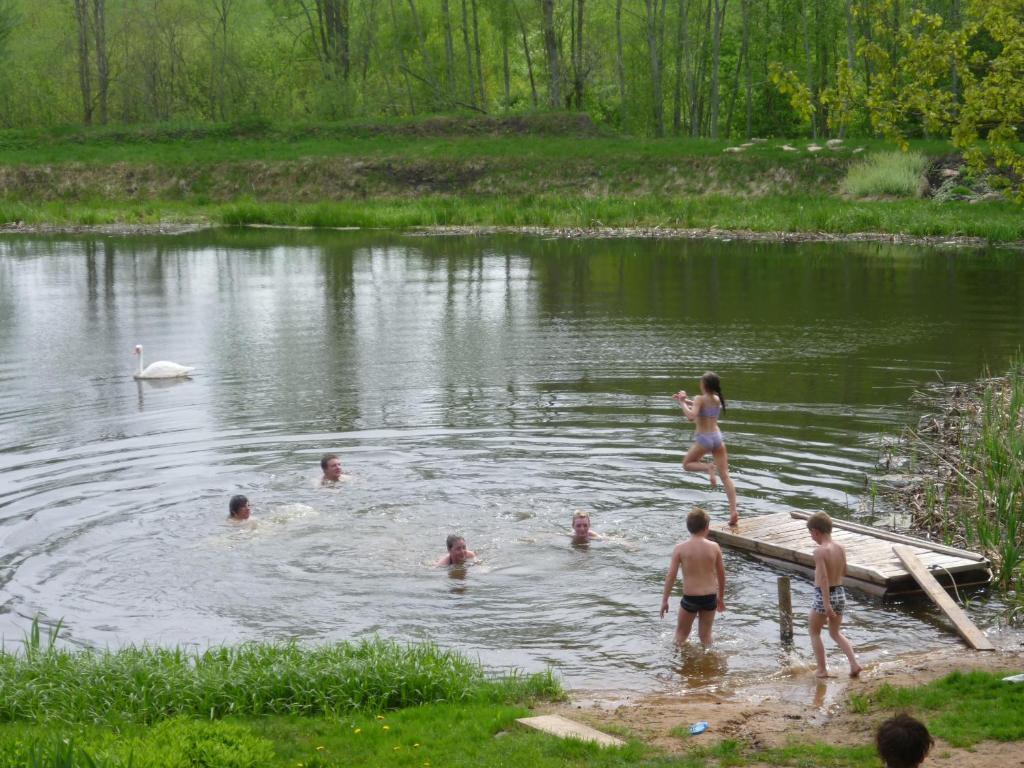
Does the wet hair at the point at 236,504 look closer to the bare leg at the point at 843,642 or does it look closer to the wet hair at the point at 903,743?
the bare leg at the point at 843,642

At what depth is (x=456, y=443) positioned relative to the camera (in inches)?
838

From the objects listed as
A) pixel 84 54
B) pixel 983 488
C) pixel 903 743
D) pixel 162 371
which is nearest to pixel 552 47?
pixel 84 54

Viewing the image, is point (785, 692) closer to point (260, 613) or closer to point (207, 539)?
point (260, 613)

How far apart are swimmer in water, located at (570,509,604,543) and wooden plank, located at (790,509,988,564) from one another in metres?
2.76

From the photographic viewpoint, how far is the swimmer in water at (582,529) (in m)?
15.9

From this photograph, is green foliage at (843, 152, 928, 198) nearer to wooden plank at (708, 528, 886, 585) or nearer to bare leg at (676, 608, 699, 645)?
wooden plank at (708, 528, 886, 585)

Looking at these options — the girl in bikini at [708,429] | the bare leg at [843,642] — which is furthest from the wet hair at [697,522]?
the girl in bikini at [708,429]

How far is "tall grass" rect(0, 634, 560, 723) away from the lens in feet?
34.1

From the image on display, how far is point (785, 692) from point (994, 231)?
44.9 meters

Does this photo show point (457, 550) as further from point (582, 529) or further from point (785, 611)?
point (785, 611)

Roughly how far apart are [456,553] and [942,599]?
5.71 metres

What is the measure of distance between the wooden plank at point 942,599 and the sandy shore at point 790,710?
7.5 inches

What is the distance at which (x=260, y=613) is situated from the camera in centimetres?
1405

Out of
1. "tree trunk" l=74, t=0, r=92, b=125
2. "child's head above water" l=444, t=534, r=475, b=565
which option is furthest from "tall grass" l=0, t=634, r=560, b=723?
"tree trunk" l=74, t=0, r=92, b=125
